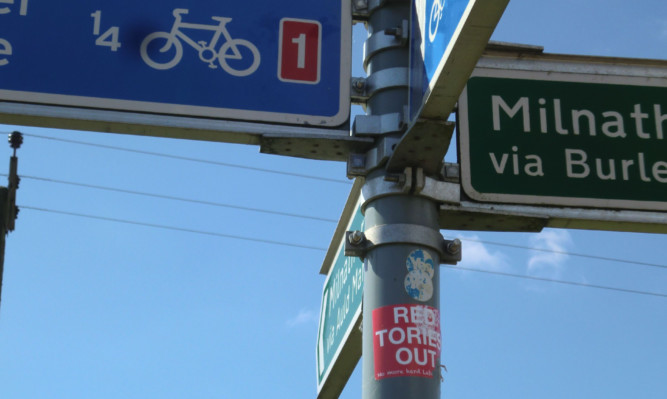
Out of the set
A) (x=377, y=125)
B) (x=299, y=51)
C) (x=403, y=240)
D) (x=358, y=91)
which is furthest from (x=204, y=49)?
(x=403, y=240)

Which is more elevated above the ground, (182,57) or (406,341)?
(182,57)

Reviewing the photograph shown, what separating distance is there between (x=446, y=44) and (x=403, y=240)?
0.71 meters

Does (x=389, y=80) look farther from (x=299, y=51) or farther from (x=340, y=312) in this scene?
(x=340, y=312)

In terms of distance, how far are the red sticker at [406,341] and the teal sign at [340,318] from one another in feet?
1.38

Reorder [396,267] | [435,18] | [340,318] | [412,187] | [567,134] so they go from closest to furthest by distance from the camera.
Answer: [435,18]
[396,267]
[412,187]
[567,134]
[340,318]

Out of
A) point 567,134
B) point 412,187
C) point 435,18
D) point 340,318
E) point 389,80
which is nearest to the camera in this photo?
point 435,18

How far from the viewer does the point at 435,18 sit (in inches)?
119

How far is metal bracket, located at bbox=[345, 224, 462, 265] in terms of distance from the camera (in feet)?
10.7

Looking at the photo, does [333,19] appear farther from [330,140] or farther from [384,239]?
[384,239]

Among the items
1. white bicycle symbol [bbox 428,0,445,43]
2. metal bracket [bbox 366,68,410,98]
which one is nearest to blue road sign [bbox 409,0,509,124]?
white bicycle symbol [bbox 428,0,445,43]

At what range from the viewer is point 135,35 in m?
3.54

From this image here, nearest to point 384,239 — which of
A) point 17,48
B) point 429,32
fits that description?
point 429,32

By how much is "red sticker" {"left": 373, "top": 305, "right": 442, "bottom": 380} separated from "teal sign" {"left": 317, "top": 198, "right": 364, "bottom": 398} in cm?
42

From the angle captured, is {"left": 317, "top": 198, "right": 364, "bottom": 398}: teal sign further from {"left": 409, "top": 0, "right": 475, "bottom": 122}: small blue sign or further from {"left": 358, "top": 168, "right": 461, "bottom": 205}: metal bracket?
{"left": 409, "top": 0, "right": 475, "bottom": 122}: small blue sign
